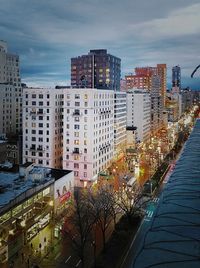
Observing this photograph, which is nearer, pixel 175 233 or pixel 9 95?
pixel 175 233

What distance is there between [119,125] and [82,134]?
83.3ft

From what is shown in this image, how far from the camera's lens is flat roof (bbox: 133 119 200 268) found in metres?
4.84

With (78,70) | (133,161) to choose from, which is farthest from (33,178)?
(78,70)

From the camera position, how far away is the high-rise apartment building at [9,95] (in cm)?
9575

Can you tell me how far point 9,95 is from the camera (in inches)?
3846

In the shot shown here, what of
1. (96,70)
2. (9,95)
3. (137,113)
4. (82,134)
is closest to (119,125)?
(82,134)

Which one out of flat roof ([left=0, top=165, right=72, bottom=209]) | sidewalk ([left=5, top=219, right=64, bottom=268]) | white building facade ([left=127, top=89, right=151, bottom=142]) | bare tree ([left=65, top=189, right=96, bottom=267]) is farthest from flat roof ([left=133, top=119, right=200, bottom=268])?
white building facade ([left=127, top=89, right=151, bottom=142])

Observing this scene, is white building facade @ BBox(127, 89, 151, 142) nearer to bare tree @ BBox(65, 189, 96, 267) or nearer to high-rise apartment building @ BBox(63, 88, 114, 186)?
high-rise apartment building @ BBox(63, 88, 114, 186)

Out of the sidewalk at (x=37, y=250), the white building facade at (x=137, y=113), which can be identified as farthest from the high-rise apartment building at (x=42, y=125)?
the white building facade at (x=137, y=113)

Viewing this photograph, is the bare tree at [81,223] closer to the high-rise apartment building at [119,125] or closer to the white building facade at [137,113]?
the high-rise apartment building at [119,125]

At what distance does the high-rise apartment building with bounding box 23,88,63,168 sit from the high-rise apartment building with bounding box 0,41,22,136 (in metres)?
18.9

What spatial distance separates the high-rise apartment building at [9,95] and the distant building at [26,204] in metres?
49.5

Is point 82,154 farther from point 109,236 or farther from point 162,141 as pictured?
point 162,141

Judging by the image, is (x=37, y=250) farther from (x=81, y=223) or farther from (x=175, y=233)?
(x=175, y=233)
